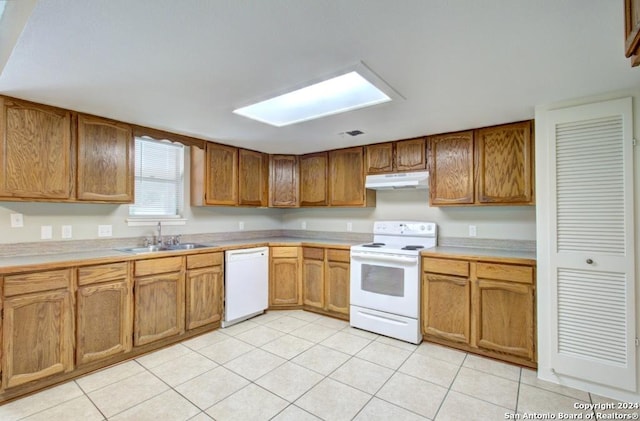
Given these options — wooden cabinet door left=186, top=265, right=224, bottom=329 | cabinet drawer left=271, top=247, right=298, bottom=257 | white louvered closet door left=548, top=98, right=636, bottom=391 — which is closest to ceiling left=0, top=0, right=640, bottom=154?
white louvered closet door left=548, top=98, right=636, bottom=391

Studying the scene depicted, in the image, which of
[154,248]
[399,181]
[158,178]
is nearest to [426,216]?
[399,181]

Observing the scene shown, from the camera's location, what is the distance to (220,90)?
2131 millimetres

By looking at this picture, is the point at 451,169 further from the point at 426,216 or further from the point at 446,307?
the point at 446,307

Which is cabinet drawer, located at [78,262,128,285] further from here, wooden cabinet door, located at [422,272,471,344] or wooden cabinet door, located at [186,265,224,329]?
wooden cabinet door, located at [422,272,471,344]

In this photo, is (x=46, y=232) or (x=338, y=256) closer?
(x=46, y=232)

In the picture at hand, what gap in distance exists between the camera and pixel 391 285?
10.4 ft

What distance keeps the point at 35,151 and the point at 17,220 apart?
61 cm

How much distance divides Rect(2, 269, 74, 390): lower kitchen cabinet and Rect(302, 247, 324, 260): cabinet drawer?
2341 mm

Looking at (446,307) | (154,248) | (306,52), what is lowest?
(446,307)

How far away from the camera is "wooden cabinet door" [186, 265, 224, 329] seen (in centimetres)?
312

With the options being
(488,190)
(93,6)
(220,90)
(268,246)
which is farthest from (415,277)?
(93,6)

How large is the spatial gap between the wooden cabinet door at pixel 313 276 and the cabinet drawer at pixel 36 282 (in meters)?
2.37

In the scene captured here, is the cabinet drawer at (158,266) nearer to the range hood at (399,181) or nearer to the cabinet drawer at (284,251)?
the cabinet drawer at (284,251)

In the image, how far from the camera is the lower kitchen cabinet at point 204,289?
123 inches
